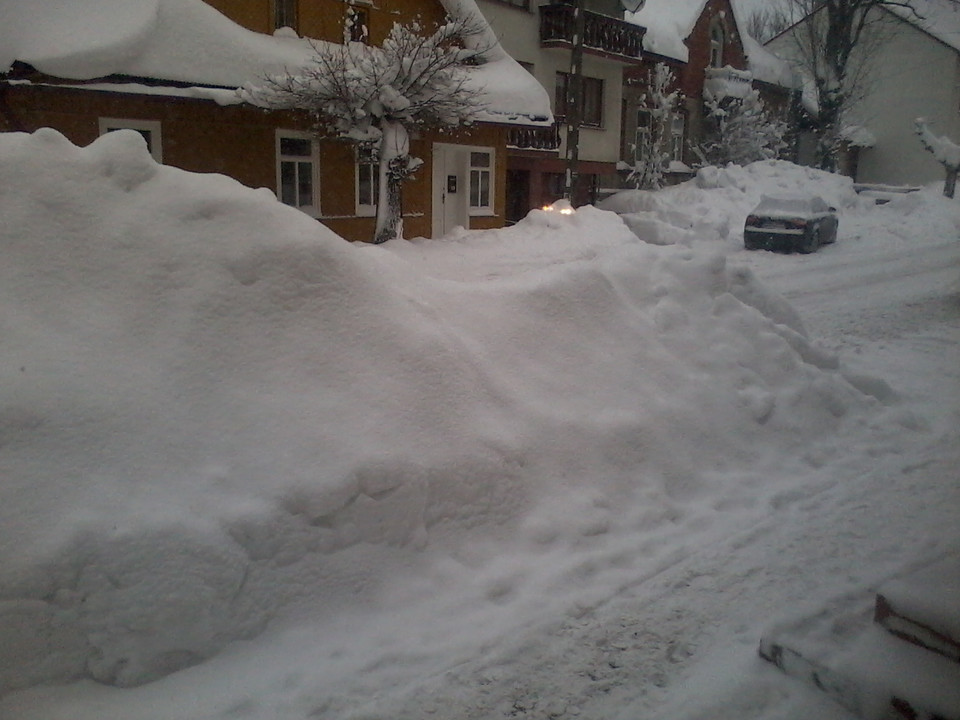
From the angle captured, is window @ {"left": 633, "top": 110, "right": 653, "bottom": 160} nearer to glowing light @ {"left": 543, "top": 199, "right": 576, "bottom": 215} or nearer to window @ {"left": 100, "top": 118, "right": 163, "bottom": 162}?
glowing light @ {"left": 543, "top": 199, "right": 576, "bottom": 215}

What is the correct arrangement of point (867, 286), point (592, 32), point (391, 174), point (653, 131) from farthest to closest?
point (653, 131), point (592, 32), point (391, 174), point (867, 286)

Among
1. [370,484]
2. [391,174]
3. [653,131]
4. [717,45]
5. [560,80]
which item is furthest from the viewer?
[717,45]

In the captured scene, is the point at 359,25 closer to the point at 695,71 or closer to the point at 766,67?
the point at 695,71

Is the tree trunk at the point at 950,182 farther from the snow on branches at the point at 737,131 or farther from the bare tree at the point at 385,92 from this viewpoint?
the bare tree at the point at 385,92

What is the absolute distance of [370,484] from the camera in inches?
168

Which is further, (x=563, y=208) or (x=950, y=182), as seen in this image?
(x=950, y=182)

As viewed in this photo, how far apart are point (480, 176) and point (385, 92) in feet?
24.6

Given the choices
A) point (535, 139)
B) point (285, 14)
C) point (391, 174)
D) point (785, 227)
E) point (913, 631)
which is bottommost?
point (913, 631)

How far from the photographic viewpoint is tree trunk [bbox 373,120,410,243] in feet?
47.5

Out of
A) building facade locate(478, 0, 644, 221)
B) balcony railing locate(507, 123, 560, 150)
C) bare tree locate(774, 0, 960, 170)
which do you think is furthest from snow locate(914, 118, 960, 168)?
balcony railing locate(507, 123, 560, 150)

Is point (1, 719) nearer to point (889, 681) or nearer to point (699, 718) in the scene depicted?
point (699, 718)

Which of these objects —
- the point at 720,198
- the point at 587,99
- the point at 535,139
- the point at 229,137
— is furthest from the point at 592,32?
the point at 229,137

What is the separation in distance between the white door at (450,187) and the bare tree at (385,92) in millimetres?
4541

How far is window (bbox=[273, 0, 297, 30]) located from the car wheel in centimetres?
1239
